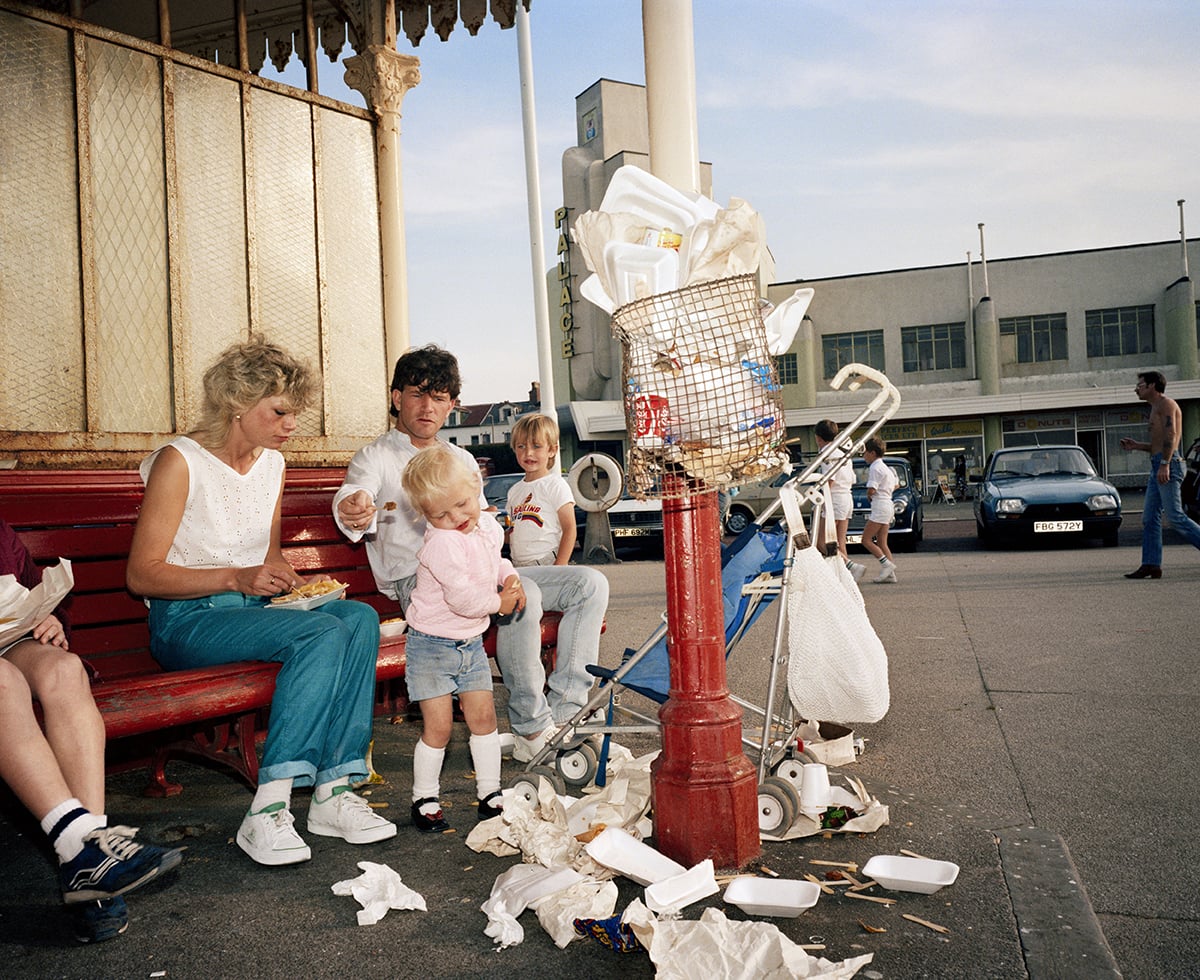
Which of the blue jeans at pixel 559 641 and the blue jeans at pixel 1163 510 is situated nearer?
the blue jeans at pixel 559 641

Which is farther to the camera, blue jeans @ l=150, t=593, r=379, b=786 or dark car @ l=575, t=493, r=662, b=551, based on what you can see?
dark car @ l=575, t=493, r=662, b=551

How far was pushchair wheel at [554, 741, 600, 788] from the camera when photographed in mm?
4090

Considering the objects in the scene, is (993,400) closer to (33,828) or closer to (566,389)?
(566,389)

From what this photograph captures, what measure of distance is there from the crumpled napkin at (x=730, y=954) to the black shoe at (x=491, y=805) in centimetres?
121

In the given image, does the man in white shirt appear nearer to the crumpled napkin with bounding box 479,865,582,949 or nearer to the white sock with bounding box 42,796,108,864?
the crumpled napkin with bounding box 479,865,582,949

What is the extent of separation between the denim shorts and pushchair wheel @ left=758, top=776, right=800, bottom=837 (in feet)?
3.74

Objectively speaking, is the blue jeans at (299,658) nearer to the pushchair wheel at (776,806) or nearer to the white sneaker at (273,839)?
the white sneaker at (273,839)

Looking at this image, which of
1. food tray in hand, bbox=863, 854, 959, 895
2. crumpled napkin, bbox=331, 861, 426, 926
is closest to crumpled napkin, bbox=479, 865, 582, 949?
crumpled napkin, bbox=331, 861, 426, 926

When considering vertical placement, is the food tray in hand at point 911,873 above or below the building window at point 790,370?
below

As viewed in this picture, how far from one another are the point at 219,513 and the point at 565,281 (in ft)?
98.2

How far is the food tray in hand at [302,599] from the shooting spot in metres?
3.77

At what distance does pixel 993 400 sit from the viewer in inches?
1356

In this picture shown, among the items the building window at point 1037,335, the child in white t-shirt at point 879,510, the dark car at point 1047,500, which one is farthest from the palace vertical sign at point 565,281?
the child in white t-shirt at point 879,510

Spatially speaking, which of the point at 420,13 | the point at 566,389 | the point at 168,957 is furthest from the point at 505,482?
the point at 566,389
